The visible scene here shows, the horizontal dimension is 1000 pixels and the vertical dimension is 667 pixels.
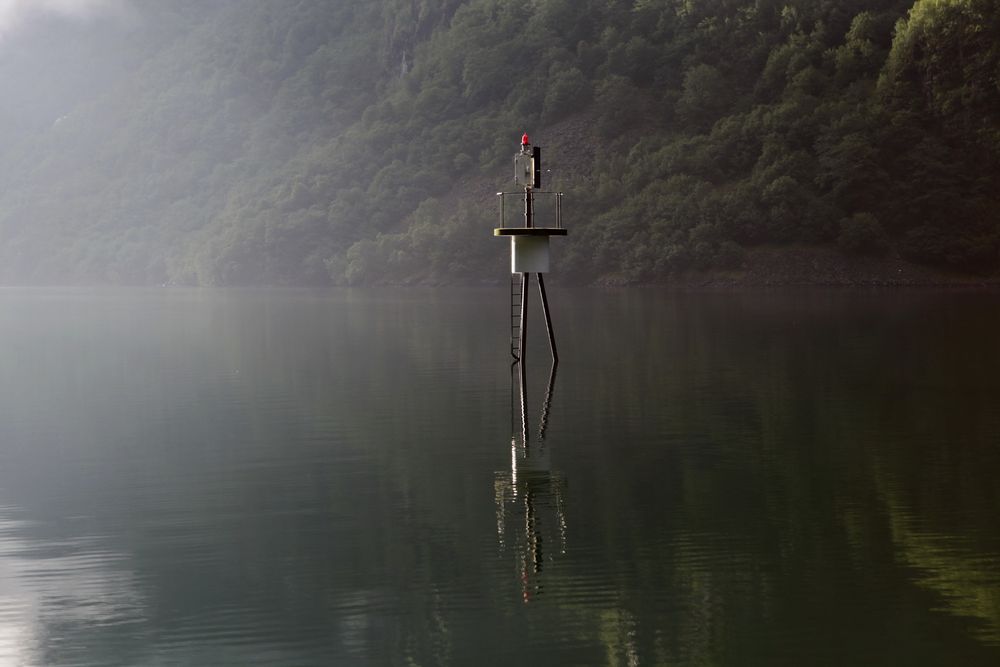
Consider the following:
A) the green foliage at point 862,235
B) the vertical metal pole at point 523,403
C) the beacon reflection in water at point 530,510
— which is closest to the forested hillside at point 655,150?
the green foliage at point 862,235

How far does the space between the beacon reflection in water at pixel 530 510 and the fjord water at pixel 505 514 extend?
61 millimetres

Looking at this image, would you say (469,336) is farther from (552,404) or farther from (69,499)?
(69,499)

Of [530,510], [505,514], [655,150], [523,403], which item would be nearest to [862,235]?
[655,150]

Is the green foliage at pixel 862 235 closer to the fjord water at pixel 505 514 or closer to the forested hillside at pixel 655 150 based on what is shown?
the forested hillside at pixel 655 150

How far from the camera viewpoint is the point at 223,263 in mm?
165000

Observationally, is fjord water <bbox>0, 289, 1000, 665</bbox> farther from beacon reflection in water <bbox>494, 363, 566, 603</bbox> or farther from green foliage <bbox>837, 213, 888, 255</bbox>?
green foliage <bbox>837, 213, 888, 255</bbox>

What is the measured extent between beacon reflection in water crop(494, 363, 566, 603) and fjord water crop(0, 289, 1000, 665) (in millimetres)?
61

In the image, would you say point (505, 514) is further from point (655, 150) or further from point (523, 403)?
point (655, 150)

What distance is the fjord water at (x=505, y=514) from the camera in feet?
35.7

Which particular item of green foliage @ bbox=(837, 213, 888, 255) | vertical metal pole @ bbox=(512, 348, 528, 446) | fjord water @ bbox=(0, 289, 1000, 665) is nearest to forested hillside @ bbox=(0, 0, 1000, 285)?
green foliage @ bbox=(837, 213, 888, 255)

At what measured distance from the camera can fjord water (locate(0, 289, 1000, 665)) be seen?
10.9 metres

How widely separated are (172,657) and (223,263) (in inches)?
6228

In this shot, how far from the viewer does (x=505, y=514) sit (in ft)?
51.0

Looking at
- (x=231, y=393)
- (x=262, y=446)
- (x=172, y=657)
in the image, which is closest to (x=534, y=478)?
(x=262, y=446)
